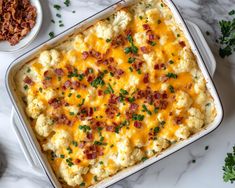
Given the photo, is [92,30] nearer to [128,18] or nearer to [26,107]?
[128,18]

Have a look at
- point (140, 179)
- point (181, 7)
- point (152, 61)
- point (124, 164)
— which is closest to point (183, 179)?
point (140, 179)

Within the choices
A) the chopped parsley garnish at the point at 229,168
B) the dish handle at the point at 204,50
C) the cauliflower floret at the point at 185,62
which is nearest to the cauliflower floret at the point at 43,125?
the cauliflower floret at the point at 185,62

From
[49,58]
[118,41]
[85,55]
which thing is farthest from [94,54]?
[49,58]

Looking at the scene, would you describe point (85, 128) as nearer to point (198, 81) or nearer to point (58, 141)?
point (58, 141)

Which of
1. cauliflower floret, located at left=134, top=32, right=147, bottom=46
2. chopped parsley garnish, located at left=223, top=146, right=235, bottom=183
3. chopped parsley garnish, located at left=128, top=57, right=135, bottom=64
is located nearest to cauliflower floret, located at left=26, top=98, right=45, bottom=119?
chopped parsley garnish, located at left=128, top=57, right=135, bottom=64

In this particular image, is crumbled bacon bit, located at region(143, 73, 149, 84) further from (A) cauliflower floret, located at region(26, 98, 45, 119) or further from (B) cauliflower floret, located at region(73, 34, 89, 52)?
(A) cauliflower floret, located at region(26, 98, 45, 119)
